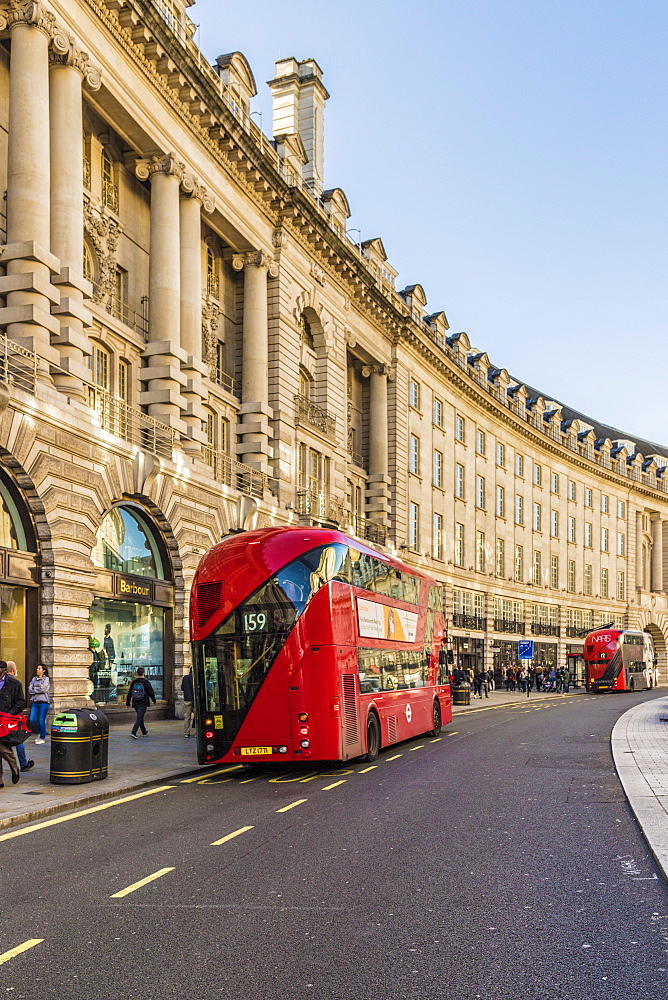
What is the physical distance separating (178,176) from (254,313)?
7107mm

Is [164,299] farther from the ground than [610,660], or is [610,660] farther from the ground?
[164,299]

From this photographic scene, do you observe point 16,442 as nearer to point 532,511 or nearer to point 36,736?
point 36,736

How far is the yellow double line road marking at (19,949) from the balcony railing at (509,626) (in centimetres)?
6170

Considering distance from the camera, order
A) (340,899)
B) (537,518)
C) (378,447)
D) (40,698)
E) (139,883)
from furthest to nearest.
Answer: (537,518), (378,447), (40,698), (139,883), (340,899)

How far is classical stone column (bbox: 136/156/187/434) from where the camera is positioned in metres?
30.0

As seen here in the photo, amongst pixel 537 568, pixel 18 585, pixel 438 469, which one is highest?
pixel 438 469

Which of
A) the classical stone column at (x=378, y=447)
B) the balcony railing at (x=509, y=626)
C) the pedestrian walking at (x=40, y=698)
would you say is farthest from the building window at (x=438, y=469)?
the pedestrian walking at (x=40, y=698)

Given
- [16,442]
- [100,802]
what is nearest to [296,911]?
[100,802]

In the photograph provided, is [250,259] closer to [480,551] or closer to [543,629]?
[480,551]

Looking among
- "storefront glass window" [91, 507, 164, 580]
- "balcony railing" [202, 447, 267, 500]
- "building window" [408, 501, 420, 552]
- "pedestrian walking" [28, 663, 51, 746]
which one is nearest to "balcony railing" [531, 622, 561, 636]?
"building window" [408, 501, 420, 552]

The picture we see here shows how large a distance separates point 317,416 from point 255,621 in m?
27.8

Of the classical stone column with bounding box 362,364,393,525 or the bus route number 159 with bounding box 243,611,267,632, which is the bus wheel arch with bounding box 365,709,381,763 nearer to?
the bus route number 159 with bounding box 243,611,267,632

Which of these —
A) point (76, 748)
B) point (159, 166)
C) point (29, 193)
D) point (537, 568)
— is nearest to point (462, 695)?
point (159, 166)

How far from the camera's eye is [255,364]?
37.3 m
